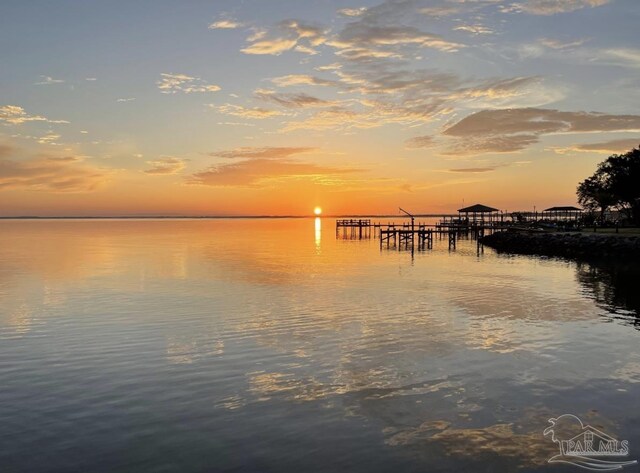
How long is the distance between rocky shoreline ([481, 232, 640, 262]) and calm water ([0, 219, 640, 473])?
25.3 meters

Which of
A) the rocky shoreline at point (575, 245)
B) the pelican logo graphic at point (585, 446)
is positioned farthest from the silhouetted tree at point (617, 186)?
the pelican logo graphic at point (585, 446)

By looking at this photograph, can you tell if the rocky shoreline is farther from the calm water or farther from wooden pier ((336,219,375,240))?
wooden pier ((336,219,375,240))

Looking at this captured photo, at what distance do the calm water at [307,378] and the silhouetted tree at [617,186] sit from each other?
4766cm

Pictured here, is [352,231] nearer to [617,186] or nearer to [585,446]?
[617,186]

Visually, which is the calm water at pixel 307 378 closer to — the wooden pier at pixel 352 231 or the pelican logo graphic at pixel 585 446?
the pelican logo graphic at pixel 585 446

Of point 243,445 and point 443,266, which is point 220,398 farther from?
point 443,266

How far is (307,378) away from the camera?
13.1 m

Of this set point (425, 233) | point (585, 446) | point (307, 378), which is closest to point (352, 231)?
point (425, 233)

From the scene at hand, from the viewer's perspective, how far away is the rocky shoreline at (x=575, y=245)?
1973 inches

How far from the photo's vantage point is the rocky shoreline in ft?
164

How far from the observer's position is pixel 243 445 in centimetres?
924

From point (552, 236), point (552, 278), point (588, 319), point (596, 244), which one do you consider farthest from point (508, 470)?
point (552, 236)

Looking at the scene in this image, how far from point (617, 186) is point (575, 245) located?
65.1ft

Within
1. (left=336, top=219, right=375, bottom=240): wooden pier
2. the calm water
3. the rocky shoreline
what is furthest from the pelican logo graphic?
(left=336, top=219, right=375, bottom=240): wooden pier
